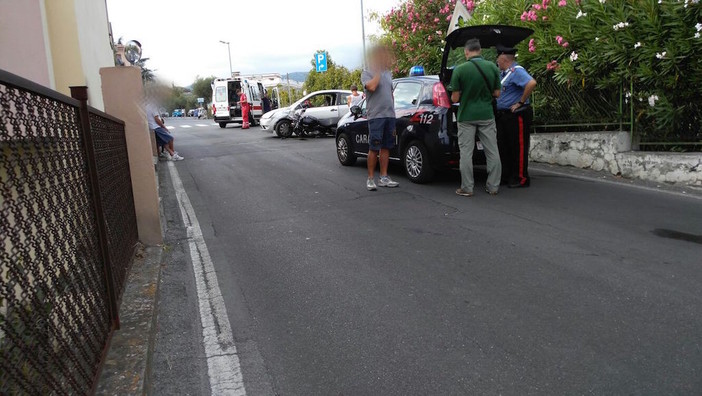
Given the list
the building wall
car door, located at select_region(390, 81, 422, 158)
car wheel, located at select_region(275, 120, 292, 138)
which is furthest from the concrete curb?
car wheel, located at select_region(275, 120, 292, 138)

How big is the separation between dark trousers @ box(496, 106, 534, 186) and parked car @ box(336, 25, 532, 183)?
373 mm

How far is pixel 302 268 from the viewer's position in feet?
14.7

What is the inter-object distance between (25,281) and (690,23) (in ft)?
25.6

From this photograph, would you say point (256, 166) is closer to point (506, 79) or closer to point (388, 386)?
point (506, 79)

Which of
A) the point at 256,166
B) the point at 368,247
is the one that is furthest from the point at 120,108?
the point at 256,166

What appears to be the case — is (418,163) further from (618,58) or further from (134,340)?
(134,340)

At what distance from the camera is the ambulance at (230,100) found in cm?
2652

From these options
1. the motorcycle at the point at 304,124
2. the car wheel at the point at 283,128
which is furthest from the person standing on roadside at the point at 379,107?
the car wheel at the point at 283,128

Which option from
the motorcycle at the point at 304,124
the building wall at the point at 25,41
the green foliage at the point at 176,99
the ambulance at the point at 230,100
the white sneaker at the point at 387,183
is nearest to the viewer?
the green foliage at the point at 176,99

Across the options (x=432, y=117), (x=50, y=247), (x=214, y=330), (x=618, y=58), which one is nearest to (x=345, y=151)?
(x=432, y=117)

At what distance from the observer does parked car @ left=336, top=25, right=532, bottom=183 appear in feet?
23.9

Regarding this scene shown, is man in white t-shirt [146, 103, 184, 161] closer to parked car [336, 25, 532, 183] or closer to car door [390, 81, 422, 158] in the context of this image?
car door [390, 81, 422, 158]

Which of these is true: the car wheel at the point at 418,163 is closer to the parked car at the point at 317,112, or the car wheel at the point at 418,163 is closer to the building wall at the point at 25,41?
the building wall at the point at 25,41

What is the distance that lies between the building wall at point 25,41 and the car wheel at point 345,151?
5259 millimetres
